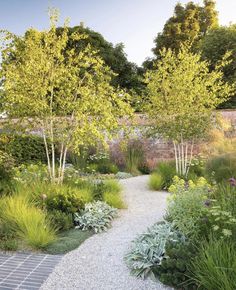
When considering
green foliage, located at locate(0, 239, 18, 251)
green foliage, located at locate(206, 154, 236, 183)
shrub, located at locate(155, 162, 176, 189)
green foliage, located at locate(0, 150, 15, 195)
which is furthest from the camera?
Result: shrub, located at locate(155, 162, 176, 189)

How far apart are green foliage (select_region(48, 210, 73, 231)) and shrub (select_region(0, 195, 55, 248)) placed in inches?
5.0

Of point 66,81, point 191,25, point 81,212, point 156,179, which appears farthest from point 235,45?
point 81,212

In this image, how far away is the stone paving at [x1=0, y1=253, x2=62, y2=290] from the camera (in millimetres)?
3112

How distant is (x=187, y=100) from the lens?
8195mm

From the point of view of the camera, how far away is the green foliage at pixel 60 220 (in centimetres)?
460

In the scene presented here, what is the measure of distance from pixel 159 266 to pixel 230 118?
9825mm

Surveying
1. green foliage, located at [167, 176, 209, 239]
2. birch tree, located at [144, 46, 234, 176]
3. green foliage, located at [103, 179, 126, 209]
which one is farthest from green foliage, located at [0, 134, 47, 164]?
green foliage, located at [167, 176, 209, 239]

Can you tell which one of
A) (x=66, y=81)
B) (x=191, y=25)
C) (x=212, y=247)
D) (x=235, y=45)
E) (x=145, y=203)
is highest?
(x=191, y=25)

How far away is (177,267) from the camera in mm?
2982

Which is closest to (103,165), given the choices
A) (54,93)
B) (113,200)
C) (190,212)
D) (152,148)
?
(152,148)

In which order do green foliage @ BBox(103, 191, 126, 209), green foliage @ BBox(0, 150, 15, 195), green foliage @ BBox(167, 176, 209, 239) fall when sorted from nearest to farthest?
green foliage @ BBox(167, 176, 209, 239) → green foliage @ BBox(0, 150, 15, 195) → green foliage @ BBox(103, 191, 126, 209)

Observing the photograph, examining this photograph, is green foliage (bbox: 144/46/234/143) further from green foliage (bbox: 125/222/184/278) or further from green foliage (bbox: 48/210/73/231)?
green foliage (bbox: 125/222/184/278)

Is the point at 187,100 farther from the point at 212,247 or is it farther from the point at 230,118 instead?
the point at 212,247

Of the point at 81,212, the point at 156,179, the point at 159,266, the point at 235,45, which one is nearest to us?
the point at 159,266
